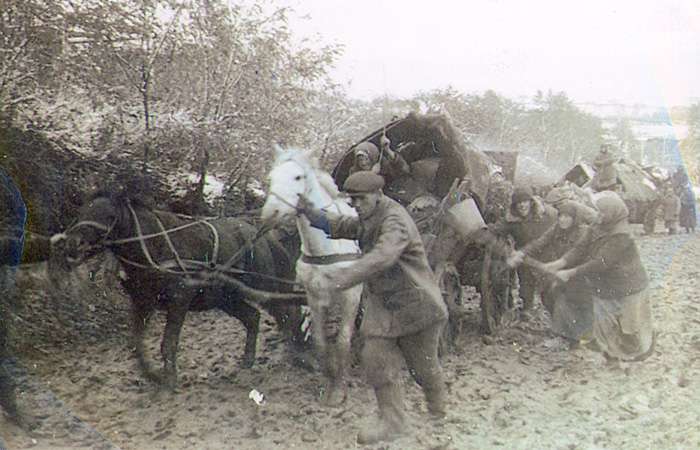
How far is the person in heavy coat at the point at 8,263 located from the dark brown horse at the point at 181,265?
0.51 metres

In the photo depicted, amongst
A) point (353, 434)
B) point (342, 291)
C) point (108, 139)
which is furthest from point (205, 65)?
point (353, 434)

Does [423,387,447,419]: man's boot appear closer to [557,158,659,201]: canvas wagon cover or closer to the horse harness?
the horse harness

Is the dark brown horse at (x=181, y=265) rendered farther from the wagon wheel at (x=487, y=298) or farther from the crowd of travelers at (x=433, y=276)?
the wagon wheel at (x=487, y=298)

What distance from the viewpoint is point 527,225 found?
11.1 feet

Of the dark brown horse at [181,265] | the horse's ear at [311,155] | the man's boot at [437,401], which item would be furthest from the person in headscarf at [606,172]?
the dark brown horse at [181,265]

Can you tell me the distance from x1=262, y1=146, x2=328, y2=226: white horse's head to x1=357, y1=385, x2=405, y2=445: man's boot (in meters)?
1.11

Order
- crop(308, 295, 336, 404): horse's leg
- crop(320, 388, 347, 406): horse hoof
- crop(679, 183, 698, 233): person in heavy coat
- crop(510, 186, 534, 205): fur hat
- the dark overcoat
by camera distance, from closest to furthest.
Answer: the dark overcoat
crop(320, 388, 347, 406): horse hoof
crop(308, 295, 336, 404): horse's leg
crop(510, 186, 534, 205): fur hat
crop(679, 183, 698, 233): person in heavy coat

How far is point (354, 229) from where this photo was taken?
2.77 meters

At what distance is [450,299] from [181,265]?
185 cm

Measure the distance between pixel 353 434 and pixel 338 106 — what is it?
6.03 ft

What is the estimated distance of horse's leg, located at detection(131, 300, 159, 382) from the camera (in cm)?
276

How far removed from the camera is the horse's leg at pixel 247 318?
2.92m

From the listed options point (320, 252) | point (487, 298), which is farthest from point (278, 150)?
point (487, 298)

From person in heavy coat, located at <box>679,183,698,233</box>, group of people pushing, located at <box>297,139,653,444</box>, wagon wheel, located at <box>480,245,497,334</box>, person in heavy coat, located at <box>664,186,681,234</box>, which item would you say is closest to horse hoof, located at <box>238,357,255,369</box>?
group of people pushing, located at <box>297,139,653,444</box>
